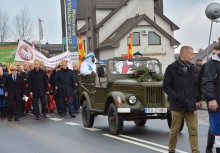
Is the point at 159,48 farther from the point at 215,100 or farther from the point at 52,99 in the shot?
the point at 215,100

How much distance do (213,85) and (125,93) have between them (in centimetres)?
474

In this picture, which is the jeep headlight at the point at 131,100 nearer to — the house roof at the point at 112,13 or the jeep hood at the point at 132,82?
the jeep hood at the point at 132,82

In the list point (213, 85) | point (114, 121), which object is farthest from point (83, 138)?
point (213, 85)

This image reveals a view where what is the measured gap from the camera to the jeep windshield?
13586mm

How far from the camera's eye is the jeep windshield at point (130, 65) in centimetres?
1359

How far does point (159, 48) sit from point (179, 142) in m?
49.4

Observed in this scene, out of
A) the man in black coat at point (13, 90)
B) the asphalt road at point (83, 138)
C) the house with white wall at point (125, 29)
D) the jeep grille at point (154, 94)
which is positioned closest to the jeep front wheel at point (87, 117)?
the asphalt road at point (83, 138)

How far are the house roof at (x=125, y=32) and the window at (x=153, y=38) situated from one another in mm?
961

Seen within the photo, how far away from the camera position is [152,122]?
15.9 meters

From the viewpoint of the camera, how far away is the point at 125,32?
56.2m

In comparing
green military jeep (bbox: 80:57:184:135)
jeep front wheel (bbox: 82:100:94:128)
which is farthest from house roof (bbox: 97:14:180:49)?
green military jeep (bbox: 80:57:184:135)

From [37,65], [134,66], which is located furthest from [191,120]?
[37,65]

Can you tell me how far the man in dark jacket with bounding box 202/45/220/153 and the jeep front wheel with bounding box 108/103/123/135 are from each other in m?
4.44

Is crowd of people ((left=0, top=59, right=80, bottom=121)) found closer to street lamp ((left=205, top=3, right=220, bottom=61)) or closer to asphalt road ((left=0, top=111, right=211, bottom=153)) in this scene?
asphalt road ((left=0, top=111, right=211, bottom=153))
